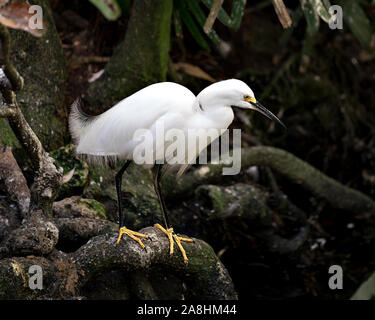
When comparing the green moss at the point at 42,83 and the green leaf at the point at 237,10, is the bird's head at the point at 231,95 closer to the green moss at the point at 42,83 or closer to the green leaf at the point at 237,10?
the green leaf at the point at 237,10

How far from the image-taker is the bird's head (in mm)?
2393

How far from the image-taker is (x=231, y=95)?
94.9 inches

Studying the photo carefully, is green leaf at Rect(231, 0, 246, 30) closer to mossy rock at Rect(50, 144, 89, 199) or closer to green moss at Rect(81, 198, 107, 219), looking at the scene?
mossy rock at Rect(50, 144, 89, 199)

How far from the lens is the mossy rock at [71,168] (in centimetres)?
291

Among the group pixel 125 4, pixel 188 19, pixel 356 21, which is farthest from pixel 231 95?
A: pixel 356 21

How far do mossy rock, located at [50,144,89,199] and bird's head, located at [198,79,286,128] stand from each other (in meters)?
0.83

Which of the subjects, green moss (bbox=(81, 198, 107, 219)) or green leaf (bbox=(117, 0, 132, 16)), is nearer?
green moss (bbox=(81, 198, 107, 219))

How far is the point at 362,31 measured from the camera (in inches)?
173

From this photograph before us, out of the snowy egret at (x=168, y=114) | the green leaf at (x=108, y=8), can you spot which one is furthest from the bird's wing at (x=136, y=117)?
the green leaf at (x=108, y=8)

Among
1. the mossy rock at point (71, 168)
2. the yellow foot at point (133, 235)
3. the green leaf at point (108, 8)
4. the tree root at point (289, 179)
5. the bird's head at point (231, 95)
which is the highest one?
the green leaf at point (108, 8)

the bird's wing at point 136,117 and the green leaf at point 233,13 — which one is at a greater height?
the green leaf at point 233,13

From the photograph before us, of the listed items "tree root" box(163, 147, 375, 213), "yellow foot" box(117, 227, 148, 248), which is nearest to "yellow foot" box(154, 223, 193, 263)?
"yellow foot" box(117, 227, 148, 248)

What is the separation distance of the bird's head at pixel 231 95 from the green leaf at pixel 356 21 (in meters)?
2.27
